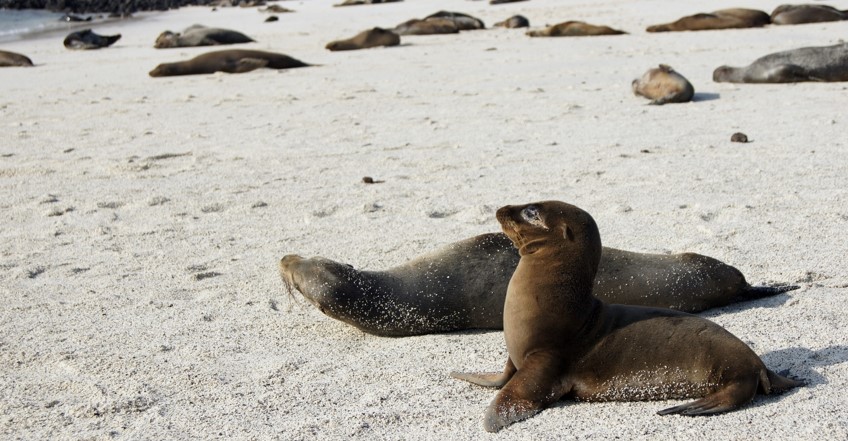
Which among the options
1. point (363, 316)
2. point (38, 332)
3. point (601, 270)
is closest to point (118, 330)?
point (38, 332)

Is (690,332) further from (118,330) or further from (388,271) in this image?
(118,330)

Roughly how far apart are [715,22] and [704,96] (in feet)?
21.9

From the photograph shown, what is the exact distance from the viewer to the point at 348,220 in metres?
5.93

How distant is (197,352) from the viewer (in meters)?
3.98

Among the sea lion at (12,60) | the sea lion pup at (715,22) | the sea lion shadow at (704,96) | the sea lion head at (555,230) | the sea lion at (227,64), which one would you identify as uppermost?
the sea lion head at (555,230)

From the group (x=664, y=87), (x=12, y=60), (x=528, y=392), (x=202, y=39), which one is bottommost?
(x=202, y=39)

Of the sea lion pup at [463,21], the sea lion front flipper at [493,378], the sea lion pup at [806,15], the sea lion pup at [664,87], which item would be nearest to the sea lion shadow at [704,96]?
the sea lion pup at [664,87]

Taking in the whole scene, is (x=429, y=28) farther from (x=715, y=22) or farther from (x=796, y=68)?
(x=796, y=68)

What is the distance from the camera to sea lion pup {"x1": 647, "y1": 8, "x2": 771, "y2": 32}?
1596cm

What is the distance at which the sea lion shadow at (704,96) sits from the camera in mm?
9664

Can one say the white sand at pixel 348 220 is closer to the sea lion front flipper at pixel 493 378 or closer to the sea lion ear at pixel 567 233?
the sea lion front flipper at pixel 493 378

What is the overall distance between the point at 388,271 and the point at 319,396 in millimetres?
1088

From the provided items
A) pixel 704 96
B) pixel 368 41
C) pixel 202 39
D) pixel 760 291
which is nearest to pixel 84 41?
pixel 202 39

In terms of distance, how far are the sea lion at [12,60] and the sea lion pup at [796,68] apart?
33.6 feet
